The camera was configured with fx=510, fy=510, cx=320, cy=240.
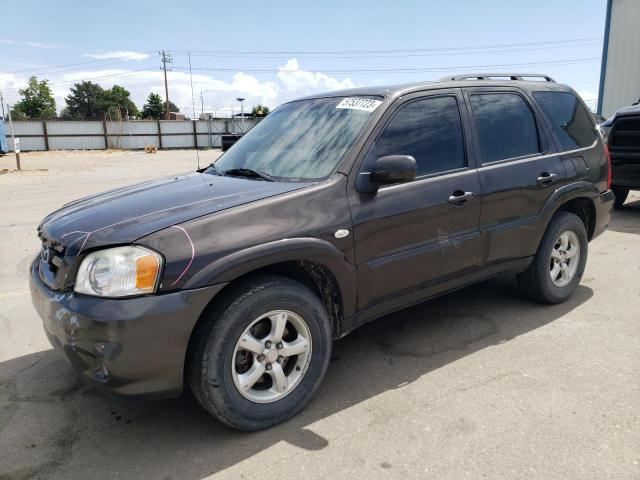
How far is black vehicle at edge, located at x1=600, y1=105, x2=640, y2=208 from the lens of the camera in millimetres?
7832

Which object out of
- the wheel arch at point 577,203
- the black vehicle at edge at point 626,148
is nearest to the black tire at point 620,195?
the black vehicle at edge at point 626,148

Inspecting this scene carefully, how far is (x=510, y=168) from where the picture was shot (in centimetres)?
376

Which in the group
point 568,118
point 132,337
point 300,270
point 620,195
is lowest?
point 620,195

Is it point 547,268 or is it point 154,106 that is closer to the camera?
point 547,268

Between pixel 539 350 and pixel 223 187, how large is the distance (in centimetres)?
242

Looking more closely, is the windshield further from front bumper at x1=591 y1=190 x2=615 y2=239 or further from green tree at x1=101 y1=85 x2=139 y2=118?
green tree at x1=101 y1=85 x2=139 y2=118

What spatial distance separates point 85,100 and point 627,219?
351ft

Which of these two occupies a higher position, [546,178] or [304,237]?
[546,178]

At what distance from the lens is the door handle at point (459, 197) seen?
3.37 m

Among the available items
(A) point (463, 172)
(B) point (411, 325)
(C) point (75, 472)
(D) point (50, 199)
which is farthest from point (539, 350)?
(D) point (50, 199)

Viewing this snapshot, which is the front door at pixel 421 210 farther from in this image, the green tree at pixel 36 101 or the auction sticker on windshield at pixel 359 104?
the green tree at pixel 36 101

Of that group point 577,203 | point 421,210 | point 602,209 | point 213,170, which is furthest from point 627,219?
point 213,170

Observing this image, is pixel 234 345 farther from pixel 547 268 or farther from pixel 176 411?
pixel 547 268

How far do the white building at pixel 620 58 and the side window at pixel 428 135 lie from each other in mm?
22064
